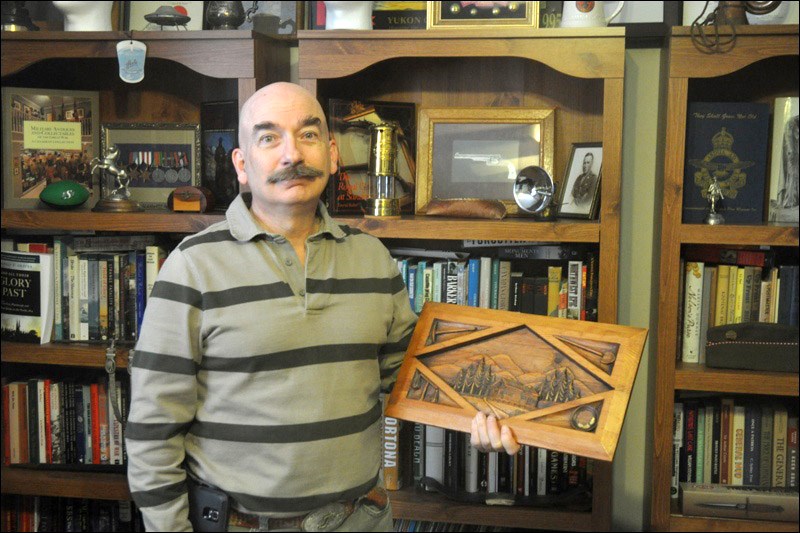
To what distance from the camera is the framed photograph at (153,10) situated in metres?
2.31

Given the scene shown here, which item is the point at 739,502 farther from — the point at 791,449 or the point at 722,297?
the point at 722,297

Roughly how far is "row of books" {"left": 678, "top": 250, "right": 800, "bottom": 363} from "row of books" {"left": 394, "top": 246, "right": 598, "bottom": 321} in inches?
8.9

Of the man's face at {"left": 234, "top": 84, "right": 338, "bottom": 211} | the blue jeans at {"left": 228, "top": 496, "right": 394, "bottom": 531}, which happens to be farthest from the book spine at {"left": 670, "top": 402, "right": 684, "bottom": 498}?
the man's face at {"left": 234, "top": 84, "right": 338, "bottom": 211}

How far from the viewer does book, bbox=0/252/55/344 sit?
2197mm

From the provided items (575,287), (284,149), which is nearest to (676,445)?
(575,287)

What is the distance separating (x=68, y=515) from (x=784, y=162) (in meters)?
2.11

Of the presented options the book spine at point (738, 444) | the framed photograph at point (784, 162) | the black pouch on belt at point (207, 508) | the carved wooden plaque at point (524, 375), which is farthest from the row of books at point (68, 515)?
the framed photograph at point (784, 162)

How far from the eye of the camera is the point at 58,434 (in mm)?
2277

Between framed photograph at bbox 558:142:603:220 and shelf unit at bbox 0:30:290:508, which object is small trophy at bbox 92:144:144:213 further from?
framed photograph at bbox 558:142:603:220

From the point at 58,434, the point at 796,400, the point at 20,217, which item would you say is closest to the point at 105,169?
the point at 20,217

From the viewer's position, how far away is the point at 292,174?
146 centimetres

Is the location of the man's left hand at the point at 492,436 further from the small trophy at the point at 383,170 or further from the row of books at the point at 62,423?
the row of books at the point at 62,423

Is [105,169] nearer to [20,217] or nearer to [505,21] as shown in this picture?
[20,217]

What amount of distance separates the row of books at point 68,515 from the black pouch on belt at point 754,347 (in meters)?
1.60
